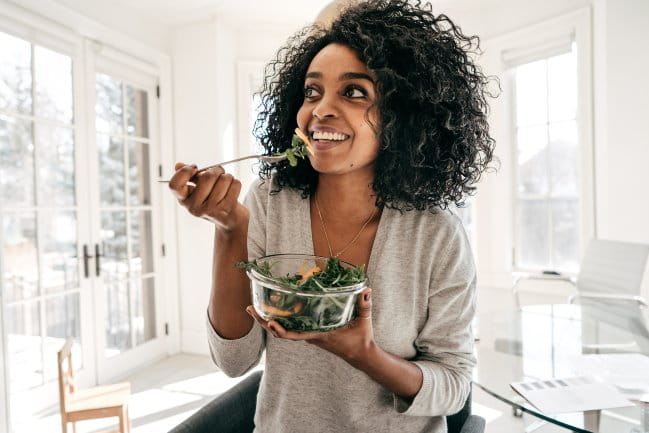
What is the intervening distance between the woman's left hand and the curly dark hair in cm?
35

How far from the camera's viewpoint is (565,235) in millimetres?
3258

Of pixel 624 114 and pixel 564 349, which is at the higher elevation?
pixel 624 114

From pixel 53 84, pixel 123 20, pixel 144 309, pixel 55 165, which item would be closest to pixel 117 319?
pixel 144 309

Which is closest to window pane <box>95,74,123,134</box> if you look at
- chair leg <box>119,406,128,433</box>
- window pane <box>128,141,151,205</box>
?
window pane <box>128,141,151,205</box>

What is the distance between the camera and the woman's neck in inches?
39.6

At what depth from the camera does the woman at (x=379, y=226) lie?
2.90 ft

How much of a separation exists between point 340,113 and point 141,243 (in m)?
3.19

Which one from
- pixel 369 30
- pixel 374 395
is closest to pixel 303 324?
pixel 374 395

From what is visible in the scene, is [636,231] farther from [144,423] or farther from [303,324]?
[144,423]

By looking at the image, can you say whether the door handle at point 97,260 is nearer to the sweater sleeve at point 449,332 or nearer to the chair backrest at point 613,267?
the sweater sleeve at point 449,332

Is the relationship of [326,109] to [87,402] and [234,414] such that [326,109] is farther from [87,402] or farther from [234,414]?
[87,402]

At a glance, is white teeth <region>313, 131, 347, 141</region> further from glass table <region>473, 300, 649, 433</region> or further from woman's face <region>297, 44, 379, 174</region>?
glass table <region>473, 300, 649, 433</region>

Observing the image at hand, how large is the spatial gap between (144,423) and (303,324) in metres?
2.49

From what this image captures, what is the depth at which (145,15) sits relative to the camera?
3551mm
